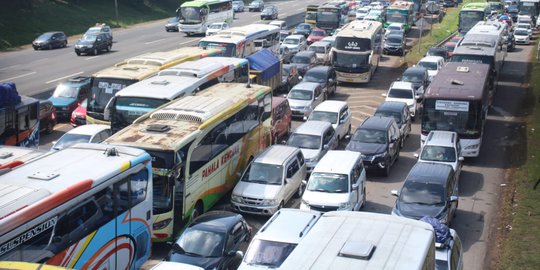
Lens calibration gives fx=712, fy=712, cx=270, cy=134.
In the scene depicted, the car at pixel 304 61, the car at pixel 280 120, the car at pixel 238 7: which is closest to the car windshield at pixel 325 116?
the car at pixel 280 120

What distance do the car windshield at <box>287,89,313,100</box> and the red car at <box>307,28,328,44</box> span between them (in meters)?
21.3

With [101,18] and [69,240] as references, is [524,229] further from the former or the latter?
[101,18]

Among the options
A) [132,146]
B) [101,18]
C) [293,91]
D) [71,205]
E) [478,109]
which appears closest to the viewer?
[71,205]

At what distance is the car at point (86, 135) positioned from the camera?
2481 centimetres

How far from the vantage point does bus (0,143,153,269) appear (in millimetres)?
13258

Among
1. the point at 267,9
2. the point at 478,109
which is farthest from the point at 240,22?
the point at 478,109

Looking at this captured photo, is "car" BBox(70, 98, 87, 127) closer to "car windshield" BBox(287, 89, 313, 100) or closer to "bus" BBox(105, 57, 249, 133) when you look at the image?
"bus" BBox(105, 57, 249, 133)

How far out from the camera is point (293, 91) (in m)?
34.3

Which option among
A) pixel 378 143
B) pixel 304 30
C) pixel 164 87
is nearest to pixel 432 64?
pixel 378 143

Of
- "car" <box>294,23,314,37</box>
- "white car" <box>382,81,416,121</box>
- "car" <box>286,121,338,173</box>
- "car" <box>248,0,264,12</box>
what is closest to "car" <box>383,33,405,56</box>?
"car" <box>294,23,314,37</box>

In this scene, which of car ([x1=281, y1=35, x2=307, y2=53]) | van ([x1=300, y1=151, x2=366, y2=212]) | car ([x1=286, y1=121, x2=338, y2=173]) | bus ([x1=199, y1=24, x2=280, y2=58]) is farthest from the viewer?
car ([x1=281, y1=35, x2=307, y2=53])

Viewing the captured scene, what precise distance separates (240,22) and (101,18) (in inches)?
551

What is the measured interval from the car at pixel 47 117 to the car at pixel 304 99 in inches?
426

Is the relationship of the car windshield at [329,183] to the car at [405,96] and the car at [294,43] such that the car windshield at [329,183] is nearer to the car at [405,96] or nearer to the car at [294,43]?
the car at [405,96]
